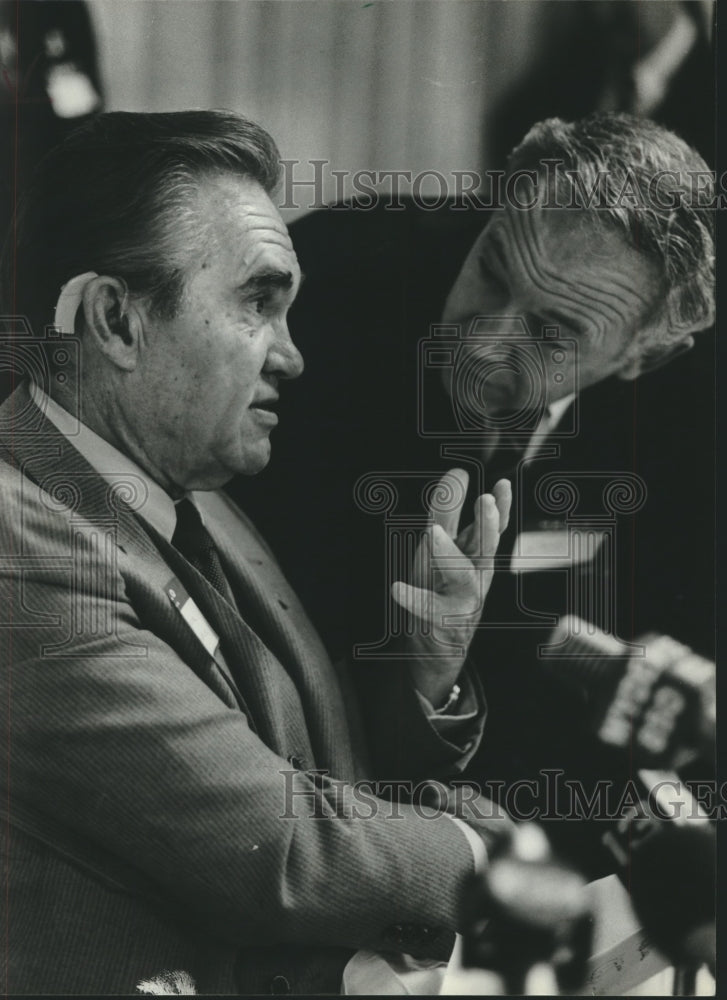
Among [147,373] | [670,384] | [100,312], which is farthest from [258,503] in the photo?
[670,384]

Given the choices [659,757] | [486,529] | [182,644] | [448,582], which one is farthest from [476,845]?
[182,644]

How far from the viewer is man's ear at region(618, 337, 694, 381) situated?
3.29 m

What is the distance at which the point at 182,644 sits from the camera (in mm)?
2959

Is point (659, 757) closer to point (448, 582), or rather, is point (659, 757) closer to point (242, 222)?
point (448, 582)

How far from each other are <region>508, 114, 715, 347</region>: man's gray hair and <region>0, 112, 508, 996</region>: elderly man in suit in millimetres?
777

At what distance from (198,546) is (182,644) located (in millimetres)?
296

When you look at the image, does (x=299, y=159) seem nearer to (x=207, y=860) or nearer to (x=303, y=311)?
(x=303, y=311)

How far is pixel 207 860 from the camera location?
2.90 meters

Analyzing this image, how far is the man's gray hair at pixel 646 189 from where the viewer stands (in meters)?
3.25

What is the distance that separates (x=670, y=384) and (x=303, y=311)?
1.10 meters

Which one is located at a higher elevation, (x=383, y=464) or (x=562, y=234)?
(x=562, y=234)
